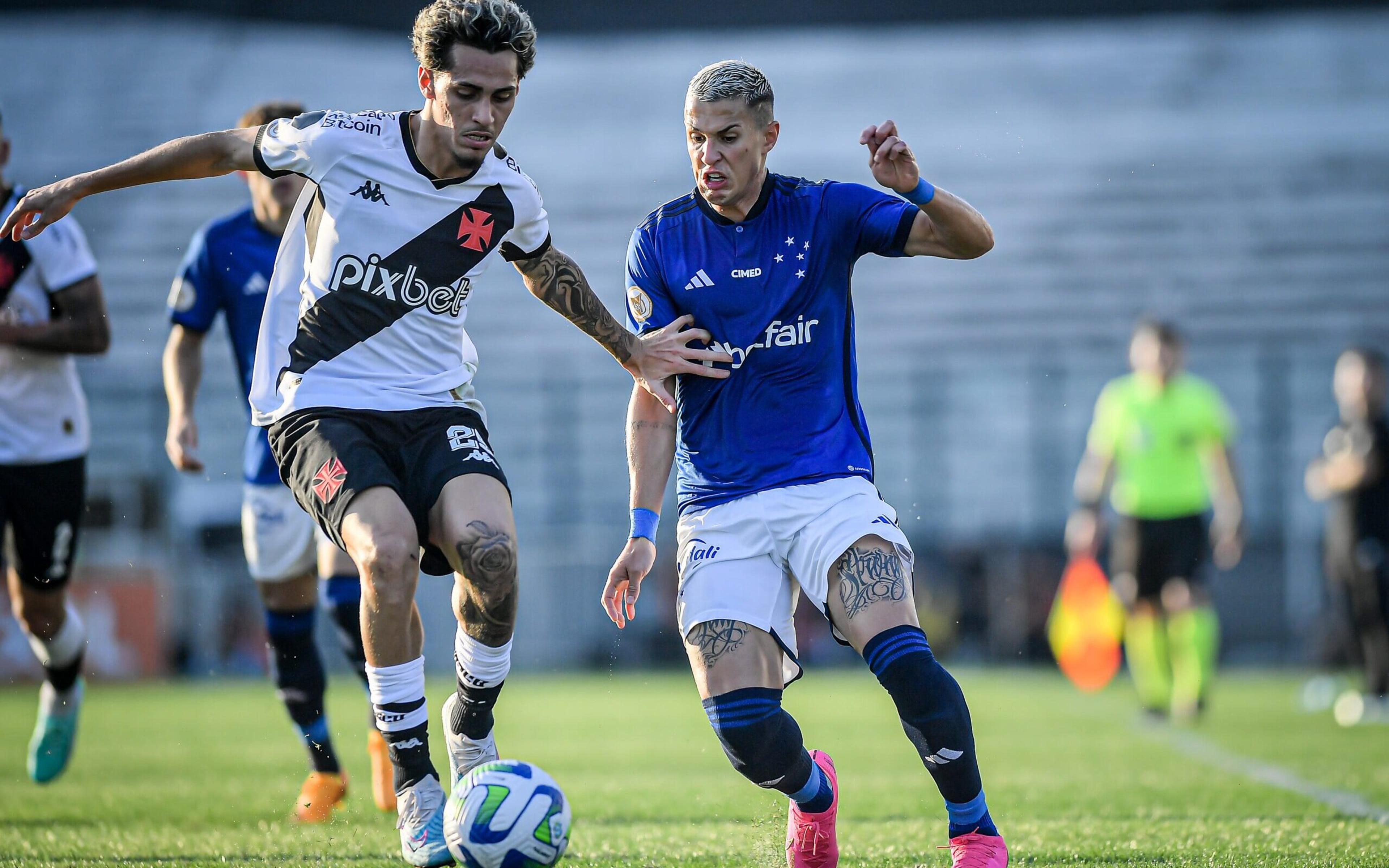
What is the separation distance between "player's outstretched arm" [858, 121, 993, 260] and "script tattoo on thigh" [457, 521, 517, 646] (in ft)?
4.73

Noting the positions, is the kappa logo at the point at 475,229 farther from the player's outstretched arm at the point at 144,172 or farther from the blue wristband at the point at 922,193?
the blue wristband at the point at 922,193

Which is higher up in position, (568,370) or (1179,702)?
(568,370)

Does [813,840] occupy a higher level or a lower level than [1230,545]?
higher

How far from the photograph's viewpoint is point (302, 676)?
19.2 ft

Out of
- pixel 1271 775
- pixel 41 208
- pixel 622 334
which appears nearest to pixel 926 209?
pixel 622 334

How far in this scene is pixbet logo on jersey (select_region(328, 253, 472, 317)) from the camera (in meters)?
4.25

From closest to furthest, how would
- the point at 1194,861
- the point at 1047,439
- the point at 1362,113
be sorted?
1. the point at 1194,861
2. the point at 1047,439
3. the point at 1362,113

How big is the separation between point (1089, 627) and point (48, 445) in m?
12.2

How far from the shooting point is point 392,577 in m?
3.97

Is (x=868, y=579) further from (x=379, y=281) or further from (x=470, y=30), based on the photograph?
(x=470, y=30)

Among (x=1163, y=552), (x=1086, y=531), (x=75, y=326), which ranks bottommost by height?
(x=1163, y=552)

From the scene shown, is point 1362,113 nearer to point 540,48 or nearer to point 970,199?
point 970,199

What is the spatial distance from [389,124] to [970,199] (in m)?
20.5

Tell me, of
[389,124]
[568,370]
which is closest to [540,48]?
[568,370]
